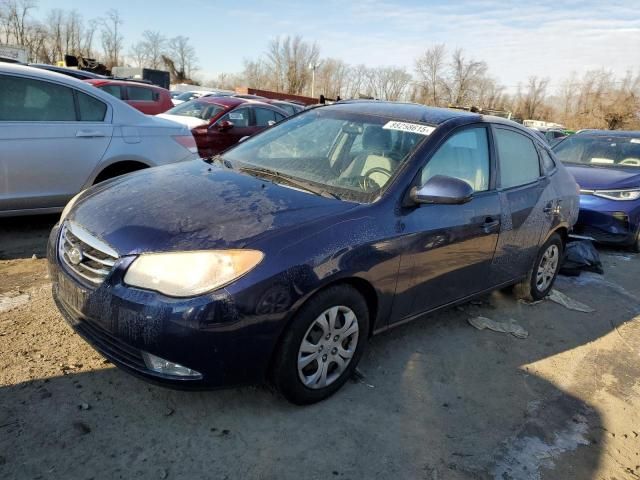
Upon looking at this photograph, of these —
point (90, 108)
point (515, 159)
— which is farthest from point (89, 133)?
point (515, 159)

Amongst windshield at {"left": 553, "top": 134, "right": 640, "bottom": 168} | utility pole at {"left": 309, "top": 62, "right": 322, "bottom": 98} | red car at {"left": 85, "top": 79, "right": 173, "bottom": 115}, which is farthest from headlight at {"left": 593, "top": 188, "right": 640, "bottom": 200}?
utility pole at {"left": 309, "top": 62, "right": 322, "bottom": 98}

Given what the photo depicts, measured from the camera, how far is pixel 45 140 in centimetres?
468

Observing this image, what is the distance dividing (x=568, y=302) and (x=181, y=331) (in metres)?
4.07

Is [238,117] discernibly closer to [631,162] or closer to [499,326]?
[631,162]

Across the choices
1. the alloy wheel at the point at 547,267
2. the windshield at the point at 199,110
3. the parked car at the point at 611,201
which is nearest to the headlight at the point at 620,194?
the parked car at the point at 611,201

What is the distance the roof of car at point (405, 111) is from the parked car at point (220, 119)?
5981mm

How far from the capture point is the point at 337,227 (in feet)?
8.79

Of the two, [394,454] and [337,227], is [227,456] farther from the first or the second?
[337,227]

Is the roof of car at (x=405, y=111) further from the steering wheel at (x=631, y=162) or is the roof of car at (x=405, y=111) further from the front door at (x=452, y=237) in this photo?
the steering wheel at (x=631, y=162)

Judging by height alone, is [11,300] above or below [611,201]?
below

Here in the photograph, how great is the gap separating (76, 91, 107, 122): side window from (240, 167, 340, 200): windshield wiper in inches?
94.4

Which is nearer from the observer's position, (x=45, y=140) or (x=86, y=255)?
(x=86, y=255)

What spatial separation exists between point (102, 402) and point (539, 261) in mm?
3737

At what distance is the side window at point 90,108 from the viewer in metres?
4.97
